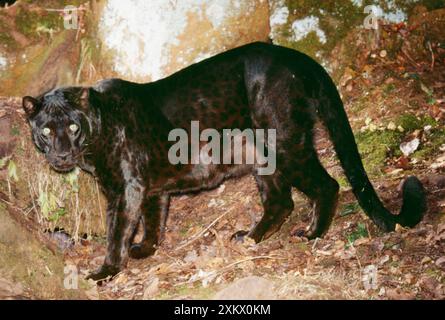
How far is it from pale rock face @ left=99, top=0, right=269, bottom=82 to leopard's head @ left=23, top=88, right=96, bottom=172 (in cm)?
98

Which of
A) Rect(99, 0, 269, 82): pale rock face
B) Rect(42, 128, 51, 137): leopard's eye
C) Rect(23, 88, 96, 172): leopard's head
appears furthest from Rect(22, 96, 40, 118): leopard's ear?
Rect(99, 0, 269, 82): pale rock face

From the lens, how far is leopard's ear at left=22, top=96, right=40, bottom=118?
4.82 metres

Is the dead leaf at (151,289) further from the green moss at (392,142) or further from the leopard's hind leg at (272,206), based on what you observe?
the green moss at (392,142)

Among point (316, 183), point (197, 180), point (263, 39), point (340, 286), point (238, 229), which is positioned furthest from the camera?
point (263, 39)

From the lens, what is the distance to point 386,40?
21.2 feet

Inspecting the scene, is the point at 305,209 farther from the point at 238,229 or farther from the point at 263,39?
the point at 263,39

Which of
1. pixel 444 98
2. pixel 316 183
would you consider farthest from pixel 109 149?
pixel 444 98

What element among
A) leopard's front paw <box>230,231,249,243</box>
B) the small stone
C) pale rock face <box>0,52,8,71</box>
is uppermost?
pale rock face <box>0,52,8,71</box>

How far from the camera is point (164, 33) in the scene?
583 centimetres

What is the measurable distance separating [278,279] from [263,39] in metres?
3.00

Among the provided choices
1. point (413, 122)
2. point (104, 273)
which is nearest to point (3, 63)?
point (104, 273)

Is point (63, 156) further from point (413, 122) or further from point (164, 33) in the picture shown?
point (413, 122)

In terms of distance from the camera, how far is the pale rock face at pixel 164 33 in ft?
19.0

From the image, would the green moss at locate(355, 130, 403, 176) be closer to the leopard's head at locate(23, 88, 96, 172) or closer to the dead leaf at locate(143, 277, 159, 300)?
the dead leaf at locate(143, 277, 159, 300)
